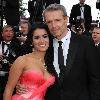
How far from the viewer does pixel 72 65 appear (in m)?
3.63

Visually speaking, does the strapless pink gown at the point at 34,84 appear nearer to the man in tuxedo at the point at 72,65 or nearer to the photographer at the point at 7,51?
the man in tuxedo at the point at 72,65

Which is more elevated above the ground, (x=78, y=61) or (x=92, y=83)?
(x=78, y=61)

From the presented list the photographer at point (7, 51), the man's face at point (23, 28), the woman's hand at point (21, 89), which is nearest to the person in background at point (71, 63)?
the woman's hand at point (21, 89)

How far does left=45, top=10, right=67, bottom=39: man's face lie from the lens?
11.8 feet

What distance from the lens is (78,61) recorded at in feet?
12.0

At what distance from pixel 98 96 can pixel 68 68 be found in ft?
1.42

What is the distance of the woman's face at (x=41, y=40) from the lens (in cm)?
383

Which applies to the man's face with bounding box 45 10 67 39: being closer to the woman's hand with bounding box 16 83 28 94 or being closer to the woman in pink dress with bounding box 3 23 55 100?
the woman in pink dress with bounding box 3 23 55 100

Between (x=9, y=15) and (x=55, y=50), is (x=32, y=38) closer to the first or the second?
(x=55, y=50)

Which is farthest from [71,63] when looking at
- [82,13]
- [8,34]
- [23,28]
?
[82,13]

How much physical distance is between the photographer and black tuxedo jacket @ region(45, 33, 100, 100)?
1520 millimetres

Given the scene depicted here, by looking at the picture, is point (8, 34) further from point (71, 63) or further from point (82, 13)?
point (82, 13)

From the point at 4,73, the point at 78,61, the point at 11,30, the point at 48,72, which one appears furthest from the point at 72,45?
the point at 11,30

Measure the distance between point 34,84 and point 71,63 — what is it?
1.66 ft
